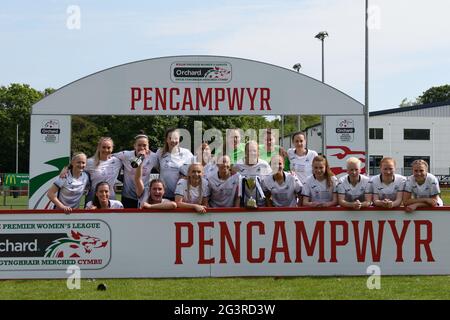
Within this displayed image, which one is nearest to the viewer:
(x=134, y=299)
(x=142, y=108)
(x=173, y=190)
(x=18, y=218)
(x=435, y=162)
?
(x=134, y=299)

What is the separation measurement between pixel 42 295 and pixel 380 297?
4005mm

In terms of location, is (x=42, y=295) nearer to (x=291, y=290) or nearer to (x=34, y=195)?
(x=291, y=290)

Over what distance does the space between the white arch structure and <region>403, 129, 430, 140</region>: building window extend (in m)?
49.3

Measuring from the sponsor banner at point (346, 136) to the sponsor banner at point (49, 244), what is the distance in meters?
6.60

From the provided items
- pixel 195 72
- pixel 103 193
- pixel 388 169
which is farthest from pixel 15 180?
pixel 388 169

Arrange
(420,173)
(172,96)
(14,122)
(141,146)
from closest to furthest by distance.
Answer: (420,173)
(141,146)
(172,96)
(14,122)

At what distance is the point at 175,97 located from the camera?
13281 mm

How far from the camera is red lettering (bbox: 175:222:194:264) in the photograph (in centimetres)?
880

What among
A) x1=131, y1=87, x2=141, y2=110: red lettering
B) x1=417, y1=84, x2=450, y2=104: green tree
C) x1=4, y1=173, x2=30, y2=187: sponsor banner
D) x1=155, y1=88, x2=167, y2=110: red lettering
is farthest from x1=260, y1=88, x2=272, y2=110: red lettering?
x1=417, y1=84, x2=450, y2=104: green tree

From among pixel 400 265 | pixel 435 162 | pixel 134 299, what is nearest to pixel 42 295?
pixel 134 299

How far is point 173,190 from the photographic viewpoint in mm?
9992

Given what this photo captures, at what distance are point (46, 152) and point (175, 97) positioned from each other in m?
3.06

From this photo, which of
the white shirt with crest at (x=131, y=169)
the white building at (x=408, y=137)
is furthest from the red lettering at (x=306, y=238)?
the white building at (x=408, y=137)

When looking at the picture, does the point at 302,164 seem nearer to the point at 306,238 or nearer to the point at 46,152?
the point at 306,238
